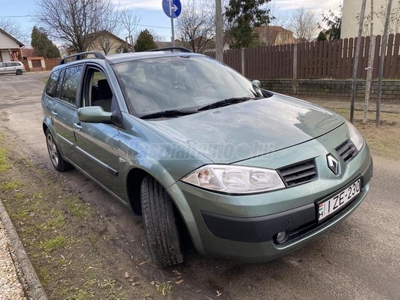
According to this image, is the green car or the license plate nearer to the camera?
the green car

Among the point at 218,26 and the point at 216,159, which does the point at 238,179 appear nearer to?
the point at 216,159

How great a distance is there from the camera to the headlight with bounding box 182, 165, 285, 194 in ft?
6.45

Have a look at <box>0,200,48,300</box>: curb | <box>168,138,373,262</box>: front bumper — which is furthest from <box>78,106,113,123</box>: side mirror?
<box>0,200,48,300</box>: curb

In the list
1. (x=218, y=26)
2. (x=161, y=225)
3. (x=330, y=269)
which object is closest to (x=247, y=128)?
(x=161, y=225)

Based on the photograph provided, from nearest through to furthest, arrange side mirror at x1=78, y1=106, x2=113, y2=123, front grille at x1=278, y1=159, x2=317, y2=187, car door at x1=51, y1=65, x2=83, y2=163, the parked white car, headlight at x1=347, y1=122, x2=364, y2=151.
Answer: front grille at x1=278, y1=159, x2=317, y2=187 < headlight at x1=347, y1=122, x2=364, y2=151 < side mirror at x1=78, y1=106, x2=113, y2=123 < car door at x1=51, y1=65, x2=83, y2=163 < the parked white car

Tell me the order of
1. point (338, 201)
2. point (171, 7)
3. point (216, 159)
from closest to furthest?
1. point (216, 159)
2. point (338, 201)
3. point (171, 7)

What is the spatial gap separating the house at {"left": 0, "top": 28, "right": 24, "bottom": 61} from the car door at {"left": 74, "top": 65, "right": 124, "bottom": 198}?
177 ft

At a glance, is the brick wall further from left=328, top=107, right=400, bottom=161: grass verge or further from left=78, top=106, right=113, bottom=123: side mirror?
left=78, top=106, right=113, bottom=123: side mirror

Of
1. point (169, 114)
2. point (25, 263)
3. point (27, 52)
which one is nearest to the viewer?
point (25, 263)

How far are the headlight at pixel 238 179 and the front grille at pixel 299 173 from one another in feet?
0.17

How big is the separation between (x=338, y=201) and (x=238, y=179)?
30.2 inches

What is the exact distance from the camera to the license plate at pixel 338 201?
6.88 feet

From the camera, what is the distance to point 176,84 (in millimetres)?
3105

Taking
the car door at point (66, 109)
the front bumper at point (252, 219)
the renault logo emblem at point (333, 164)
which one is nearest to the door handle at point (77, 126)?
the car door at point (66, 109)
